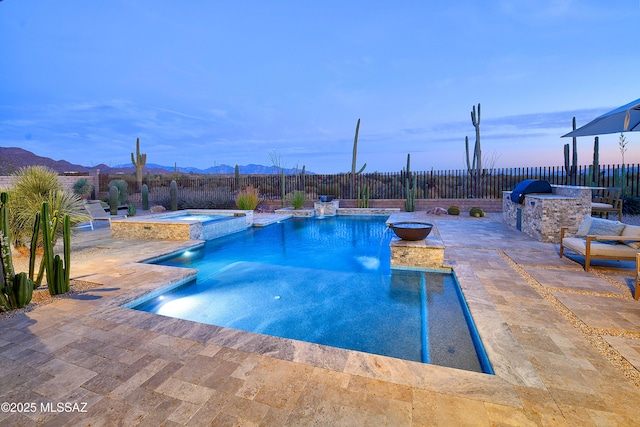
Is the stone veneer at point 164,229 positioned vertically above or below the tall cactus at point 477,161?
below

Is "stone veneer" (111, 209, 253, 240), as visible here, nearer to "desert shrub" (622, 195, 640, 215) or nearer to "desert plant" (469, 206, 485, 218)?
"desert plant" (469, 206, 485, 218)

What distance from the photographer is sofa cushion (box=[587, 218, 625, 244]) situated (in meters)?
3.99

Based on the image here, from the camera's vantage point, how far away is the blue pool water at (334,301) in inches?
108

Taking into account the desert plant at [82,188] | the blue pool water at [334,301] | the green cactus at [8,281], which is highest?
the desert plant at [82,188]

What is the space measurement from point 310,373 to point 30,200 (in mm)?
5995

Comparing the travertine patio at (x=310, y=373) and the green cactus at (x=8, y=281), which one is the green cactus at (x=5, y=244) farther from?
the travertine patio at (x=310, y=373)

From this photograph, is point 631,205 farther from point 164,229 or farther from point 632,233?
point 164,229

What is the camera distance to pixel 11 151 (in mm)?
34000

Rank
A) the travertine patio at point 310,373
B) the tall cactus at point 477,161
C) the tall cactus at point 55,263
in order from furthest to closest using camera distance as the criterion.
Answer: the tall cactus at point 477,161 → the tall cactus at point 55,263 → the travertine patio at point 310,373

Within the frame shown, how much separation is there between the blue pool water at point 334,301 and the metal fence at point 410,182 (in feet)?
26.4

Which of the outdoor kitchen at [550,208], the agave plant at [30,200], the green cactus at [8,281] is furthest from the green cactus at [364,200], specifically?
the green cactus at [8,281]

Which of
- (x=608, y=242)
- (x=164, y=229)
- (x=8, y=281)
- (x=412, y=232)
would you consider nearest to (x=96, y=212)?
(x=164, y=229)

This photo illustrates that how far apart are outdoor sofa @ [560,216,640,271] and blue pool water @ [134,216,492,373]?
5.90 ft

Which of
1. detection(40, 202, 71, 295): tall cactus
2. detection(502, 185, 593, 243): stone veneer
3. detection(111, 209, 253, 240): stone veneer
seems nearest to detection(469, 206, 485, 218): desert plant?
detection(502, 185, 593, 243): stone veneer
